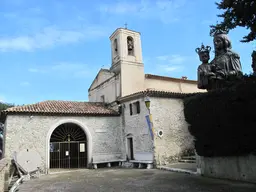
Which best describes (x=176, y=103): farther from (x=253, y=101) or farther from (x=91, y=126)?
(x=253, y=101)

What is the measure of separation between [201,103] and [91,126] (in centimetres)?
937

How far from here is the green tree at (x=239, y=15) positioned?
19.6ft

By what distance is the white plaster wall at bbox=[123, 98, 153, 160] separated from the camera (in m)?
14.2

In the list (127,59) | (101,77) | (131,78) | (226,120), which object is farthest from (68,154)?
(226,120)

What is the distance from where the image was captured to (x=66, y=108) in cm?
1571

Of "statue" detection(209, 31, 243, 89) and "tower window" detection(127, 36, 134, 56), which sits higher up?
"tower window" detection(127, 36, 134, 56)

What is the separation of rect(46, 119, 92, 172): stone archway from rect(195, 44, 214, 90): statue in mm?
9315

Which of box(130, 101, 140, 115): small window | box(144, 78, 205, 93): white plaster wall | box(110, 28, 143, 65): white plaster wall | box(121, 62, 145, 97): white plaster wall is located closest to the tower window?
box(110, 28, 143, 65): white plaster wall

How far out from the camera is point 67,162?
52.6 ft

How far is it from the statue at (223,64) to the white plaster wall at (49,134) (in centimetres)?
950

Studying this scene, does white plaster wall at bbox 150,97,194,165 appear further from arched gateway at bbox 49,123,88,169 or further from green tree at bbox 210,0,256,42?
green tree at bbox 210,0,256,42

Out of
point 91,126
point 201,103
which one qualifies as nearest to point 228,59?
point 201,103

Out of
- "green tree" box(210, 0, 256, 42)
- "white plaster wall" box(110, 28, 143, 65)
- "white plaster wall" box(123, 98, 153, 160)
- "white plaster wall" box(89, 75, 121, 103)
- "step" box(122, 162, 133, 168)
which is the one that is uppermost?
"white plaster wall" box(110, 28, 143, 65)

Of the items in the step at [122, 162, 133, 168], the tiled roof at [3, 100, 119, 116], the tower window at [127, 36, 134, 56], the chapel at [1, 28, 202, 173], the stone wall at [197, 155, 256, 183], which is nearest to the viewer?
the stone wall at [197, 155, 256, 183]
